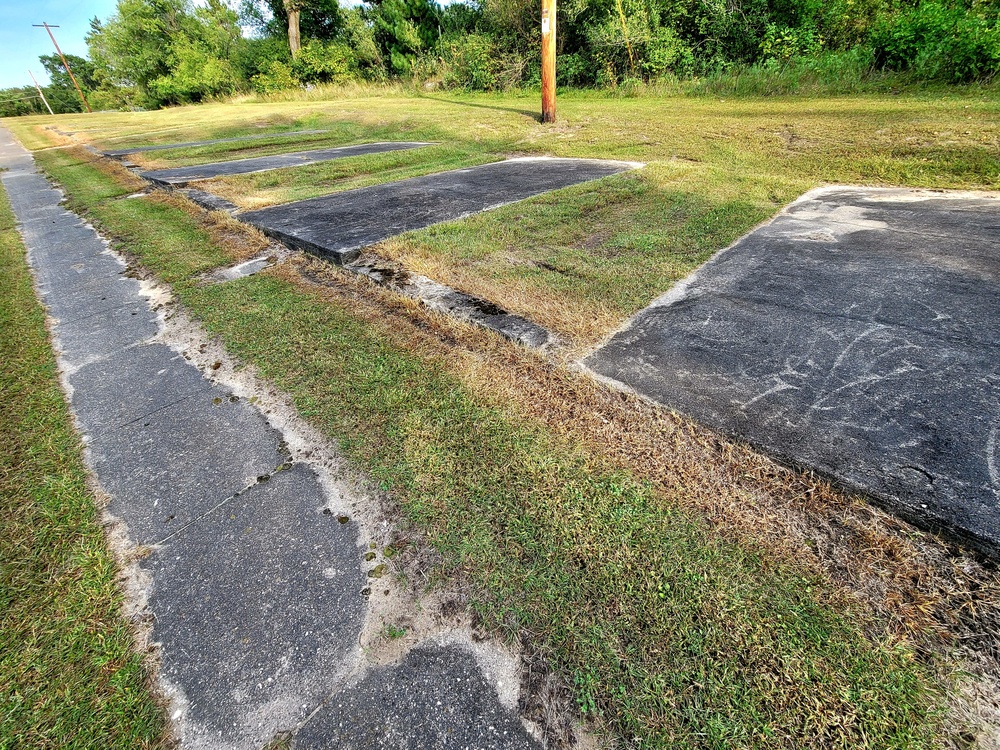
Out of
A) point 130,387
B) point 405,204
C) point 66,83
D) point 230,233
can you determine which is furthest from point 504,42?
point 66,83

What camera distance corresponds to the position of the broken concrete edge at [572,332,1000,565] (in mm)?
1310

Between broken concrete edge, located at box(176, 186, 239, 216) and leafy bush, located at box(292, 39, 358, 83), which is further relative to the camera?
leafy bush, located at box(292, 39, 358, 83)

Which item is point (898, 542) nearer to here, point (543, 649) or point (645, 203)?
point (543, 649)

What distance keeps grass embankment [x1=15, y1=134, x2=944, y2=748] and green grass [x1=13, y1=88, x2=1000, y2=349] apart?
2.93ft

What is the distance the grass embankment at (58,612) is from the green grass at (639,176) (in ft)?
6.80

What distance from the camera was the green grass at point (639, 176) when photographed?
306cm

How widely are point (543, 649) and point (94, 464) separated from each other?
200 centimetres

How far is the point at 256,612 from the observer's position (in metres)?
1.37

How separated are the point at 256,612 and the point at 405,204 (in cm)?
427

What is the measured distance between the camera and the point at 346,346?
258 centimetres

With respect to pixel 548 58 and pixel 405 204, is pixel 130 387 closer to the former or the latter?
pixel 405 204

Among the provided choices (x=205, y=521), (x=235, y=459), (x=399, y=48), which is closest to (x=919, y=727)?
(x=205, y=521)

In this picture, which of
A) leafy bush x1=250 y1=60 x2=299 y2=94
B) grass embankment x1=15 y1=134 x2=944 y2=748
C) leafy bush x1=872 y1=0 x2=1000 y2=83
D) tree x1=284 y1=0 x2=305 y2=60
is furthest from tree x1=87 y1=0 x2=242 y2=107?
grass embankment x1=15 y1=134 x2=944 y2=748

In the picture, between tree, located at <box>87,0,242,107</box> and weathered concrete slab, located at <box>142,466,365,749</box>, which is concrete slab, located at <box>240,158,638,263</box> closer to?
weathered concrete slab, located at <box>142,466,365,749</box>
